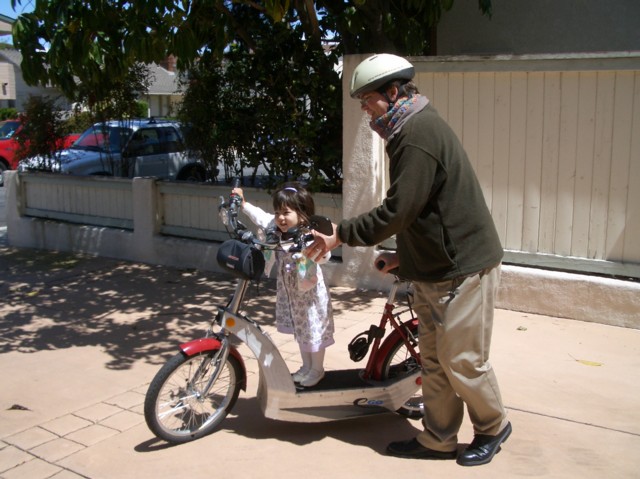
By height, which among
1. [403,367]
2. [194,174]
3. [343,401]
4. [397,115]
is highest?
[397,115]

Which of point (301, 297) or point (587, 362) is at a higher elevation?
point (301, 297)

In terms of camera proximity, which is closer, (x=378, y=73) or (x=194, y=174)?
(x=378, y=73)

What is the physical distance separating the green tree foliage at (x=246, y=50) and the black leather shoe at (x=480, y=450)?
405 cm

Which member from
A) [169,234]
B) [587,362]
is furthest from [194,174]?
[587,362]

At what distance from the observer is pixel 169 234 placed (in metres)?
9.23

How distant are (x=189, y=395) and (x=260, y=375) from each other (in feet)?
1.33

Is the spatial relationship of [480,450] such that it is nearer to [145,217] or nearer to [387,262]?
[387,262]

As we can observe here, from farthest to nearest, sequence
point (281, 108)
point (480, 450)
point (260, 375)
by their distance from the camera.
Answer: point (281, 108)
point (260, 375)
point (480, 450)

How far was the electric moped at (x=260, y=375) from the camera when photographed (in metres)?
4.05

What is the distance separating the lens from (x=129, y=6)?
732 centimetres

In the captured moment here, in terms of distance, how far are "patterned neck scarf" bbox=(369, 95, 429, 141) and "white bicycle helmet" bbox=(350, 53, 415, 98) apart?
12 cm

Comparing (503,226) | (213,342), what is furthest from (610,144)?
(213,342)

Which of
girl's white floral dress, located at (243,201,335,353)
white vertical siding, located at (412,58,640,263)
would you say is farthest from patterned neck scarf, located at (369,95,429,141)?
white vertical siding, located at (412,58,640,263)

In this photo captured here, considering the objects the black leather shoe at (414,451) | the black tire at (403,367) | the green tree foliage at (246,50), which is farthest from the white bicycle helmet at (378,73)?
the green tree foliage at (246,50)
